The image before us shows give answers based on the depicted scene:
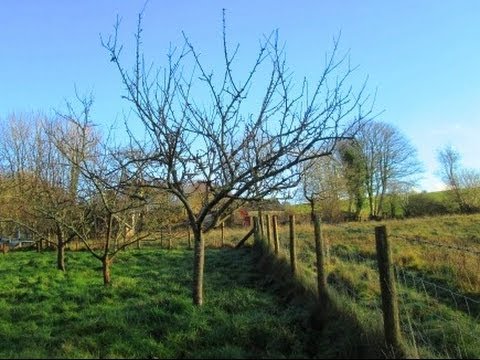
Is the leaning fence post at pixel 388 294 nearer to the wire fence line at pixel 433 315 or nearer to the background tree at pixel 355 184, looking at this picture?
the wire fence line at pixel 433 315

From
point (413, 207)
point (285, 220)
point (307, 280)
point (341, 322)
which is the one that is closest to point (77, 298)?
point (307, 280)

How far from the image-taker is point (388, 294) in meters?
5.90

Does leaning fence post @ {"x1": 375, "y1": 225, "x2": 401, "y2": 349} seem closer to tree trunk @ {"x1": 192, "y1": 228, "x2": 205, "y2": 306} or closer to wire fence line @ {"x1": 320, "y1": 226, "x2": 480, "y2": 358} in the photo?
wire fence line @ {"x1": 320, "y1": 226, "x2": 480, "y2": 358}

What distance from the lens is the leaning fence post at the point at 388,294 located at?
18.9 feet

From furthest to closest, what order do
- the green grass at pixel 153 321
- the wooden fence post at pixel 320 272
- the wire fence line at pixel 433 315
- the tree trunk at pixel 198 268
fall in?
the tree trunk at pixel 198 268 < the wooden fence post at pixel 320 272 < the wire fence line at pixel 433 315 < the green grass at pixel 153 321

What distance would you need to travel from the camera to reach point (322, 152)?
29.6 feet

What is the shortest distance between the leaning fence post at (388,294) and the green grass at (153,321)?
678mm

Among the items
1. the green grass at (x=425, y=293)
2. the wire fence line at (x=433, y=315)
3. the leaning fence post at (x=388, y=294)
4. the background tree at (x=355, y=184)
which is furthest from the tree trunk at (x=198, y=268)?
the background tree at (x=355, y=184)

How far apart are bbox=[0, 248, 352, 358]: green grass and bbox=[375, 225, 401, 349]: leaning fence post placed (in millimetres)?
A: 678

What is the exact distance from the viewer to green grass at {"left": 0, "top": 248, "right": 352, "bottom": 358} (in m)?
6.46

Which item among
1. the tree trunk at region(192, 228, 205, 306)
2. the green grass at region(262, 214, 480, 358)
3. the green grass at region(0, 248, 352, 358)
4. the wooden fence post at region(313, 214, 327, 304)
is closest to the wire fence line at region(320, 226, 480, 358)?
the green grass at region(262, 214, 480, 358)

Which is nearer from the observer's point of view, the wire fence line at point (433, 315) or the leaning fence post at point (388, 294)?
the leaning fence post at point (388, 294)

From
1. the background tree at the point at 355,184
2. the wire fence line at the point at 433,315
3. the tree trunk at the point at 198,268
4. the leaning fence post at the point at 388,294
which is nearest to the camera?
the leaning fence post at the point at 388,294

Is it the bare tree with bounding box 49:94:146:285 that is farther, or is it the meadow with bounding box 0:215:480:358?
the bare tree with bounding box 49:94:146:285
